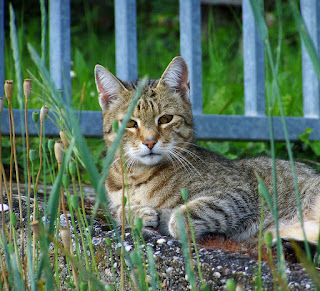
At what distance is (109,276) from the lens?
1749 mm

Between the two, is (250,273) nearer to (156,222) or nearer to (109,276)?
(109,276)

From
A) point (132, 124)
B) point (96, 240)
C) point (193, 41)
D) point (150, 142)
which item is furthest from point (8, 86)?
point (193, 41)

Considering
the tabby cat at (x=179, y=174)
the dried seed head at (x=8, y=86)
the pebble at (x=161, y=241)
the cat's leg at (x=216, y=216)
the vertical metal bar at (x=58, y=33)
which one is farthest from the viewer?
the vertical metal bar at (x=58, y=33)

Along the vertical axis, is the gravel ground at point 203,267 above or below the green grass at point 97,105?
below

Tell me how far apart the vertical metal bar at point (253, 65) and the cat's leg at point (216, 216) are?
4.39ft

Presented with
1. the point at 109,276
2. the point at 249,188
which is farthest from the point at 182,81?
the point at 109,276

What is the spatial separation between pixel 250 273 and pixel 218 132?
6.77 ft

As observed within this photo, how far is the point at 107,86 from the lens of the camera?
274cm

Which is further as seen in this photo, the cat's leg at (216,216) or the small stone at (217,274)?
the cat's leg at (216,216)

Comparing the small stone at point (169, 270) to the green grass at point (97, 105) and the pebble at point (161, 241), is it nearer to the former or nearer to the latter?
the green grass at point (97, 105)

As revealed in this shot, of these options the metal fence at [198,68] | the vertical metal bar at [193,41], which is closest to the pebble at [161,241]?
the metal fence at [198,68]

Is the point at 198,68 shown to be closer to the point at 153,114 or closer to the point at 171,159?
the point at 153,114

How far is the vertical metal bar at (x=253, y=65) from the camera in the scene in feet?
11.6

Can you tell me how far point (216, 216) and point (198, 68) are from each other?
1.46 metres
